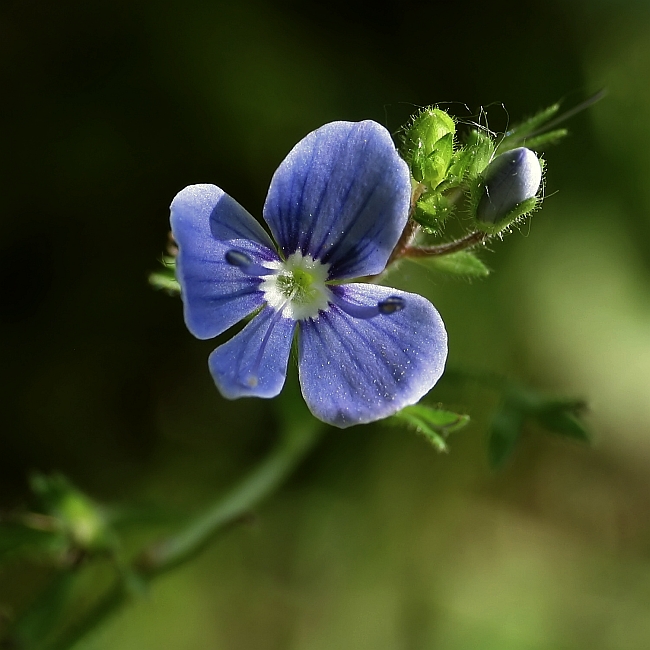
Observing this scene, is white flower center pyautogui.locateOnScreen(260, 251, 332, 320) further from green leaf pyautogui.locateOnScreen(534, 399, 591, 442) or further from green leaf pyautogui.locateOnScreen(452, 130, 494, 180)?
green leaf pyautogui.locateOnScreen(534, 399, 591, 442)

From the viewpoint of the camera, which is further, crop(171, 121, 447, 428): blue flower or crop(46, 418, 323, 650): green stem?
crop(46, 418, 323, 650): green stem

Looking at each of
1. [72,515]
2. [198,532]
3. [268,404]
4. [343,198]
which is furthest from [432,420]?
[268,404]

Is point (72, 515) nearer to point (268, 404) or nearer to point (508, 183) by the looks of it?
point (268, 404)

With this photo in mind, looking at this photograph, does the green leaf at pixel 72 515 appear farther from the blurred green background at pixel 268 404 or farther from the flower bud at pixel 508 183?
the flower bud at pixel 508 183

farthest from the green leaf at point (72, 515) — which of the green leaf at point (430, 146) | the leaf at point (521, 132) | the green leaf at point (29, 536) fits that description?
the leaf at point (521, 132)

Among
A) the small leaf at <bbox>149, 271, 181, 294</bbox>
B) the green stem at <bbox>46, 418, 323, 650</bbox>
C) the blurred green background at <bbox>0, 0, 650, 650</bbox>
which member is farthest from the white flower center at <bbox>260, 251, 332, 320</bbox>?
the blurred green background at <bbox>0, 0, 650, 650</bbox>
